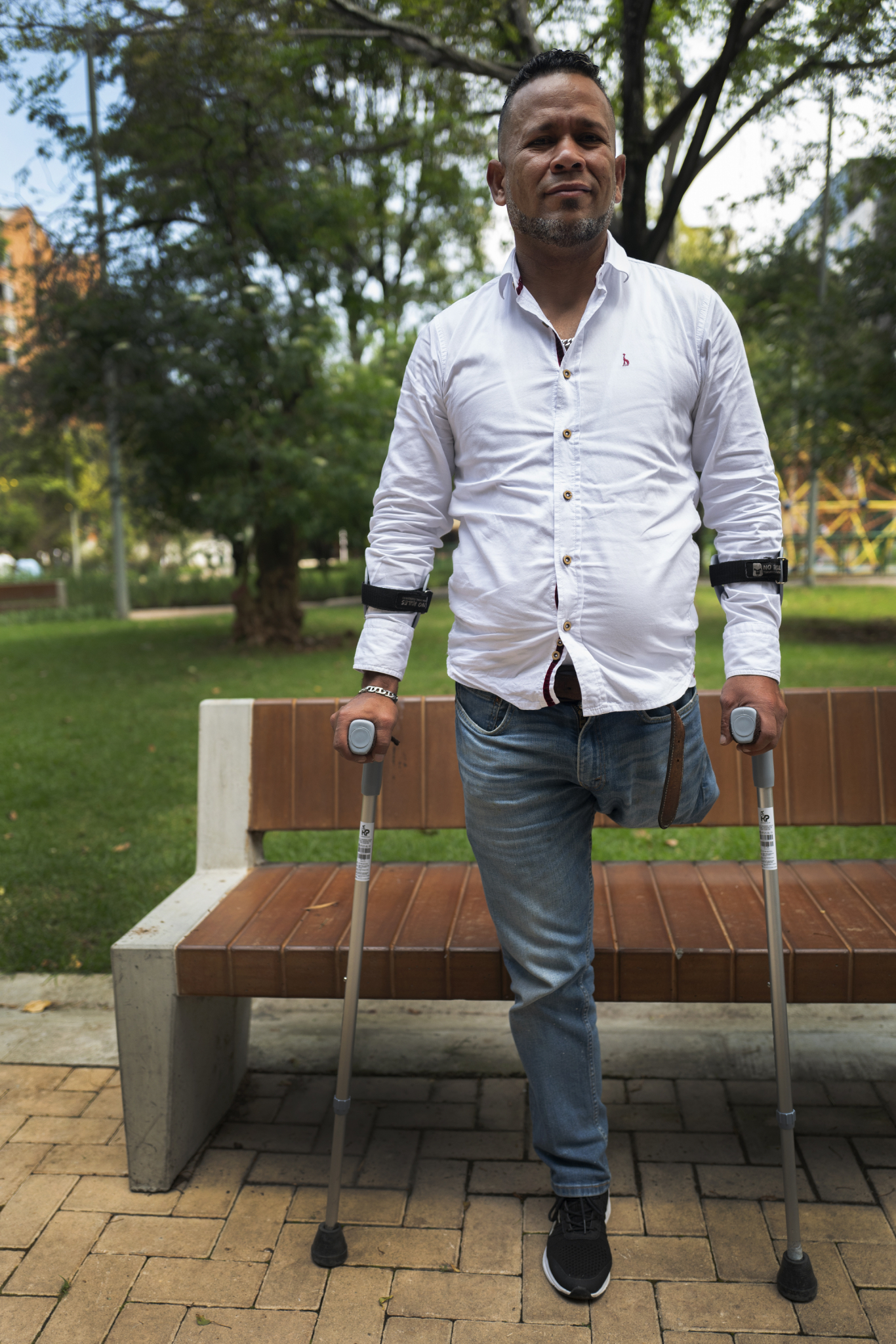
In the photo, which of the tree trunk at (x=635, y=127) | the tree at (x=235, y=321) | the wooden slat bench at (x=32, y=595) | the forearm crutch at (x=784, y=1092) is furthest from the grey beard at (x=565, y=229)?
the wooden slat bench at (x=32, y=595)

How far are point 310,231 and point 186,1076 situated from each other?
11669mm

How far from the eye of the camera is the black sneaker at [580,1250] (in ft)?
7.55

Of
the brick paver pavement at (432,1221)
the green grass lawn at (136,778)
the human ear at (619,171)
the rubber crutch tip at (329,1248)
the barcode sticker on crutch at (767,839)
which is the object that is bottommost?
the brick paver pavement at (432,1221)

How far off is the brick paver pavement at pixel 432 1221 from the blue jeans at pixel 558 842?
27cm

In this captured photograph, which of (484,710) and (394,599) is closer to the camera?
(484,710)

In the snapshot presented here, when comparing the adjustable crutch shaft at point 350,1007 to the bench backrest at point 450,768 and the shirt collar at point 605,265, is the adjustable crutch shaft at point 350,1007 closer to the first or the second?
the bench backrest at point 450,768

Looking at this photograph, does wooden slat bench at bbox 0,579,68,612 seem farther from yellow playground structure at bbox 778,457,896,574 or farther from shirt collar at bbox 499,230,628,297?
shirt collar at bbox 499,230,628,297

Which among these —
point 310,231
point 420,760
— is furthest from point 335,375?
point 420,760

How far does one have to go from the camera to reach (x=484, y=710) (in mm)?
2279

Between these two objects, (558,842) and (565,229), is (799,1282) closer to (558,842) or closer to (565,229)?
(558,842)


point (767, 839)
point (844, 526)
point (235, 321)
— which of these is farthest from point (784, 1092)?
point (844, 526)

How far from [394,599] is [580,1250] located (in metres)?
1.46

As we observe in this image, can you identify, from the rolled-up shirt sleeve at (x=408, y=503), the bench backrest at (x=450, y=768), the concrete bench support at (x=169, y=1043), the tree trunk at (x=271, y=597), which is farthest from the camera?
the tree trunk at (x=271, y=597)

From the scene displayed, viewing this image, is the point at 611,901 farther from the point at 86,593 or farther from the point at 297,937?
the point at 86,593
